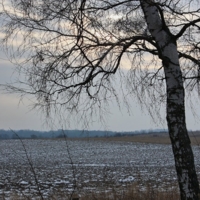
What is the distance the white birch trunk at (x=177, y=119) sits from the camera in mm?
5914

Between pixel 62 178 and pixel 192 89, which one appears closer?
pixel 192 89

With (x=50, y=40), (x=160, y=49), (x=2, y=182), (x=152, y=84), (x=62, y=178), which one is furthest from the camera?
(x=62, y=178)

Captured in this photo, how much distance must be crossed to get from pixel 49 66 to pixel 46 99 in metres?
0.53

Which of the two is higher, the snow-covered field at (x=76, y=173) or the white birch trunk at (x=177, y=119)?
the white birch trunk at (x=177, y=119)

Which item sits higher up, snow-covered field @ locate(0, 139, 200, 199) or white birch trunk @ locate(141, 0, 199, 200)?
white birch trunk @ locate(141, 0, 199, 200)

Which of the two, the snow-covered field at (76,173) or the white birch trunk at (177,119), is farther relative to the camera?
the snow-covered field at (76,173)

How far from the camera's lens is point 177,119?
5953 millimetres

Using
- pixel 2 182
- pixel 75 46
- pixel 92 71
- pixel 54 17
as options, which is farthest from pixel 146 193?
pixel 2 182

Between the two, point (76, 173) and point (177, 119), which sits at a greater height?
point (177, 119)

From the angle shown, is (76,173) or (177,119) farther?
(76,173)

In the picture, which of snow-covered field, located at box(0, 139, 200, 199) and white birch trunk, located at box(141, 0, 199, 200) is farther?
snow-covered field, located at box(0, 139, 200, 199)

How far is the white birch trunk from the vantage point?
19.4 ft

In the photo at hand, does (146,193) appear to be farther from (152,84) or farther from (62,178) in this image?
(62,178)

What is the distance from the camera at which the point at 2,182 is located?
56.4ft
